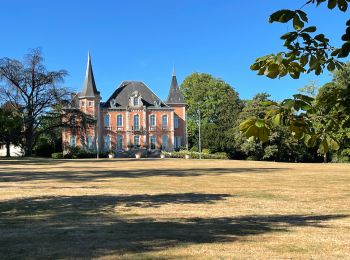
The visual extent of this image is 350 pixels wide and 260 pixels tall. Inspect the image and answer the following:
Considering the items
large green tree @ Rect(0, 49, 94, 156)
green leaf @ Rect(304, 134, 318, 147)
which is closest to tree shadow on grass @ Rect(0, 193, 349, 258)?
green leaf @ Rect(304, 134, 318, 147)

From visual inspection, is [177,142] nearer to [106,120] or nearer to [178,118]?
[178,118]

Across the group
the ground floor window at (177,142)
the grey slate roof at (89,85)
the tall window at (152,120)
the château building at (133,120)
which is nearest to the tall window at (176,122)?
the château building at (133,120)

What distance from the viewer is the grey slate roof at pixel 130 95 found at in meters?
78.4

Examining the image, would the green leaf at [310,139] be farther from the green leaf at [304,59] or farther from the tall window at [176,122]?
the tall window at [176,122]

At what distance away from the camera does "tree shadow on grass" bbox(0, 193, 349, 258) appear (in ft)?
21.3

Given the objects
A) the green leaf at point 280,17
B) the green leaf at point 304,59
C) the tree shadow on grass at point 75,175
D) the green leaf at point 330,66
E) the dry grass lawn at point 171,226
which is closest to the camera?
the green leaf at point 280,17

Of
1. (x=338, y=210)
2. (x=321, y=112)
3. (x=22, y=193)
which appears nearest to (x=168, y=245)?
(x=321, y=112)

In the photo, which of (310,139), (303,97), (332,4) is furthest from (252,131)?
(332,4)

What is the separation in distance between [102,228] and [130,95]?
71.5 m

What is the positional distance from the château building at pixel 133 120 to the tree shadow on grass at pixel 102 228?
65.3 metres

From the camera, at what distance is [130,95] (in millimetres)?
79000

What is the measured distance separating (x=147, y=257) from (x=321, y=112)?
3583 millimetres

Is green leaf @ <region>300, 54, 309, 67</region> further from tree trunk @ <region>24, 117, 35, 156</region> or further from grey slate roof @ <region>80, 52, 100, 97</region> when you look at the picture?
grey slate roof @ <region>80, 52, 100, 97</region>

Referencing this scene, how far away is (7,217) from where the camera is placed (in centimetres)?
944
